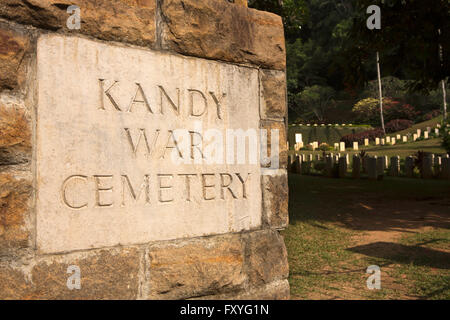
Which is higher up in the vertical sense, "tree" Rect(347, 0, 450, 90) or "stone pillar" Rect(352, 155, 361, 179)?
"tree" Rect(347, 0, 450, 90)

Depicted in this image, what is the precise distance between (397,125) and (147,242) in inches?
1216

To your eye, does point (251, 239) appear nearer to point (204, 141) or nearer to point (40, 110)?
point (204, 141)

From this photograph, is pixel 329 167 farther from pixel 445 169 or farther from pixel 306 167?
pixel 445 169

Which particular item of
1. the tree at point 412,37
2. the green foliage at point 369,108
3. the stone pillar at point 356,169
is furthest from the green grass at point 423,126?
the tree at point 412,37

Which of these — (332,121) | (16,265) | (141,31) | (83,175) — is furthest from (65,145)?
(332,121)

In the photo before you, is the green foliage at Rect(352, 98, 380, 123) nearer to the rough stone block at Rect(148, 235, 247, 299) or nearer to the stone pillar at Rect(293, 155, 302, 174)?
the stone pillar at Rect(293, 155, 302, 174)

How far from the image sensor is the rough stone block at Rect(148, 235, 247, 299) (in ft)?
7.46

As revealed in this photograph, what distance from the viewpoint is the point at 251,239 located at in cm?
262

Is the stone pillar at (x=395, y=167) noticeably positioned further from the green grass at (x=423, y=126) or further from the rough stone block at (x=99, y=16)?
the green grass at (x=423, y=126)

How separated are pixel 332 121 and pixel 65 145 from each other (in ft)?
117

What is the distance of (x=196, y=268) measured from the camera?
239cm

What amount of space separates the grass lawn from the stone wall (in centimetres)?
170

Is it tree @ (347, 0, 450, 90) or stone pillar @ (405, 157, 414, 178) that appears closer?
tree @ (347, 0, 450, 90)

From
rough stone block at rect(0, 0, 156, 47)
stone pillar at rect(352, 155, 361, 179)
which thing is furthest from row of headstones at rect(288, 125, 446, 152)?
rough stone block at rect(0, 0, 156, 47)
